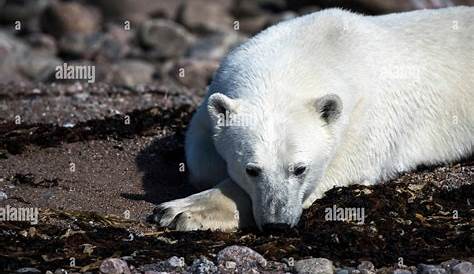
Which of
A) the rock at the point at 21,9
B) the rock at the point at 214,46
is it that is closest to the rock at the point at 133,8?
the rock at the point at 21,9

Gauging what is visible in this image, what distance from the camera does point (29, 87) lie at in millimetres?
10594

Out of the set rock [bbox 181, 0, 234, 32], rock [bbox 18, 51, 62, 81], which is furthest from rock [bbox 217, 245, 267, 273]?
rock [bbox 181, 0, 234, 32]

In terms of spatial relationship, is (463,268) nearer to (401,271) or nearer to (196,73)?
(401,271)

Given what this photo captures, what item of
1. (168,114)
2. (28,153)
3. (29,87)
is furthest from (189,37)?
(28,153)

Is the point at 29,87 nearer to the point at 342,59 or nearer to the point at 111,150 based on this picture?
the point at 111,150

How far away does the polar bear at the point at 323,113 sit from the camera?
5801 mm

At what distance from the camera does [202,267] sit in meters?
5.13

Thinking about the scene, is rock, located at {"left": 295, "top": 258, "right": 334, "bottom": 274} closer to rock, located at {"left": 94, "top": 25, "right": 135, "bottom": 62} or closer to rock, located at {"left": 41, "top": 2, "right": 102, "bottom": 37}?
rock, located at {"left": 94, "top": 25, "right": 135, "bottom": 62}

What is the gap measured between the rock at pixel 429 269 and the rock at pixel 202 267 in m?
1.11

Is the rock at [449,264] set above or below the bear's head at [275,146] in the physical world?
below

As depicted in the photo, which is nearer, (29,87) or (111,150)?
(111,150)

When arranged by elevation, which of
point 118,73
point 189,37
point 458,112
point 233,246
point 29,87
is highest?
point 189,37

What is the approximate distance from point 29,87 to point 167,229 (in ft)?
17.0

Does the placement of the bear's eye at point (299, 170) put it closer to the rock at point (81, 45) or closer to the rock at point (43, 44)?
the rock at point (81, 45)
